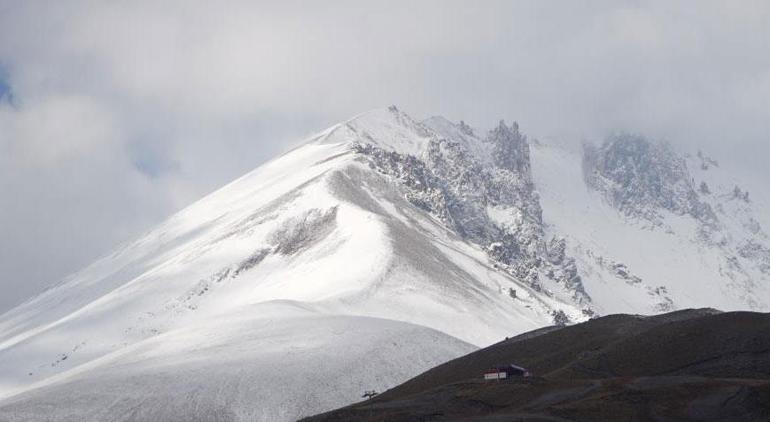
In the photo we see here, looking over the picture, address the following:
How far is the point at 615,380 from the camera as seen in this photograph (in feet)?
278

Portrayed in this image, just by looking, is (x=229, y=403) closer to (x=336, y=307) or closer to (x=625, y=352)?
(x=625, y=352)

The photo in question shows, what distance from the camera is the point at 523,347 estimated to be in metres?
123

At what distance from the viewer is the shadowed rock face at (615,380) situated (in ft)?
240

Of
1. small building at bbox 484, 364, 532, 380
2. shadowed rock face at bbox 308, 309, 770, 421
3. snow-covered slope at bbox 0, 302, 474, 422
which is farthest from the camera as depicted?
snow-covered slope at bbox 0, 302, 474, 422

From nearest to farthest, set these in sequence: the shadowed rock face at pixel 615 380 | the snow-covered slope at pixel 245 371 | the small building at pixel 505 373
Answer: the shadowed rock face at pixel 615 380 < the small building at pixel 505 373 < the snow-covered slope at pixel 245 371

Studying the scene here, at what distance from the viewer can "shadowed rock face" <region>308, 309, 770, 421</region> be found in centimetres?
7325

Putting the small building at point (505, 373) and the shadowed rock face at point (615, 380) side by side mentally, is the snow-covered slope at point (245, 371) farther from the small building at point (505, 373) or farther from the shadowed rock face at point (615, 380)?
the small building at point (505, 373)

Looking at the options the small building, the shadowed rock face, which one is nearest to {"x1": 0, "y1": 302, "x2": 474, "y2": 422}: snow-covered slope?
the shadowed rock face

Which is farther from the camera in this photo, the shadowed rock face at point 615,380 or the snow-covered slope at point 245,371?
the snow-covered slope at point 245,371

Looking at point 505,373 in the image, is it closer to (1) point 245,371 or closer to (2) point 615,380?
(2) point 615,380

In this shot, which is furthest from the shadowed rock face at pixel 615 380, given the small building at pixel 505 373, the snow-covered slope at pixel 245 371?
the snow-covered slope at pixel 245 371

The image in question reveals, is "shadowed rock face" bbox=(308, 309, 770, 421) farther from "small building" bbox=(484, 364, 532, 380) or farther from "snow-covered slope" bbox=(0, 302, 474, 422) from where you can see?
"snow-covered slope" bbox=(0, 302, 474, 422)

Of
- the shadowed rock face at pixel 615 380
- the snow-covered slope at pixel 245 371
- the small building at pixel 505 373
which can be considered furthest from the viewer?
the snow-covered slope at pixel 245 371

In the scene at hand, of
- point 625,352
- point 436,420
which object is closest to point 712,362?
point 625,352
